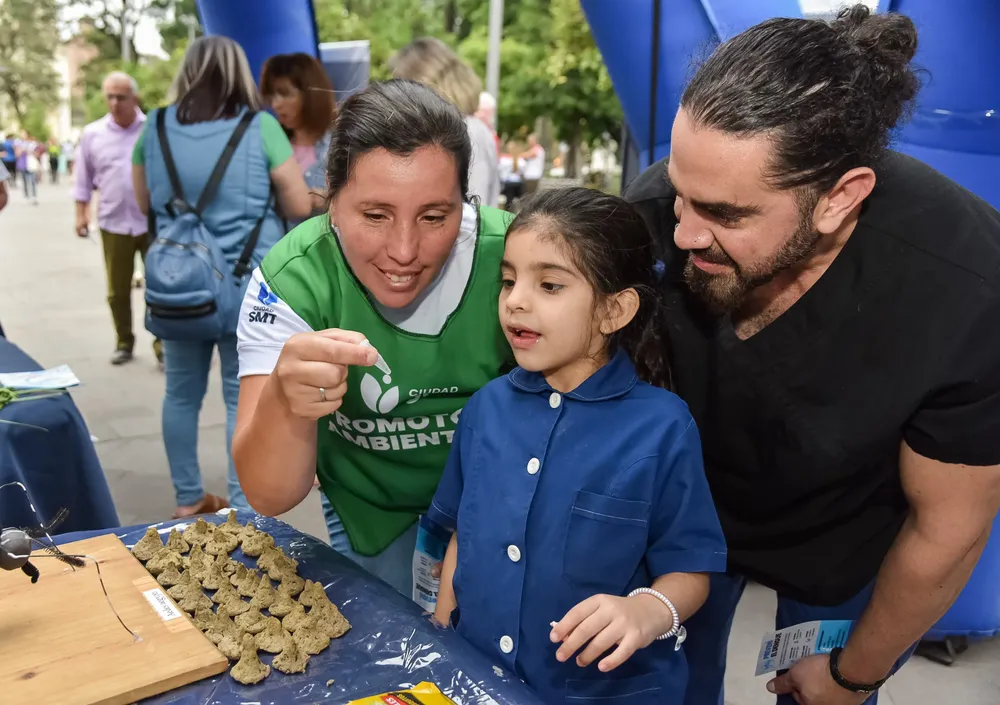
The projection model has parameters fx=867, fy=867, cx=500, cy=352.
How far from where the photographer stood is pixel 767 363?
1.42 metres

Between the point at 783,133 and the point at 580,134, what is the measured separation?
2201 centimetres

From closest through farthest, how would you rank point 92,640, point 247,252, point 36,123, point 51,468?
point 92,640 → point 51,468 → point 247,252 → point 36,123

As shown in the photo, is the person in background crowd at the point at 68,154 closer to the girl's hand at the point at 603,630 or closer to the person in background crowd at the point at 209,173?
the person in background crowd at the point at 209,173

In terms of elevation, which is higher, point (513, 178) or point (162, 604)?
point (162, 604)

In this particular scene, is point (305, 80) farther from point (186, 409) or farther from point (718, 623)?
point (718, 623)

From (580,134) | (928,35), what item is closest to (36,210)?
(580,134)

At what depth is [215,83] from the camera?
3164mm

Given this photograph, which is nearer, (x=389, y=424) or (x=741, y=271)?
(x=741, y=271)

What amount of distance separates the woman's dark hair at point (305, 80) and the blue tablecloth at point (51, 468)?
2.00 meters

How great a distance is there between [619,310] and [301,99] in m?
2.83

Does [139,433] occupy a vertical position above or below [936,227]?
below

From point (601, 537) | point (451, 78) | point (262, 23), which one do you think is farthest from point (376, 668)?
point (262, 23)

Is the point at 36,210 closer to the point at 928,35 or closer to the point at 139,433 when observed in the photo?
the point at 139,433

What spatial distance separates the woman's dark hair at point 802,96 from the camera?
1.20 metres
